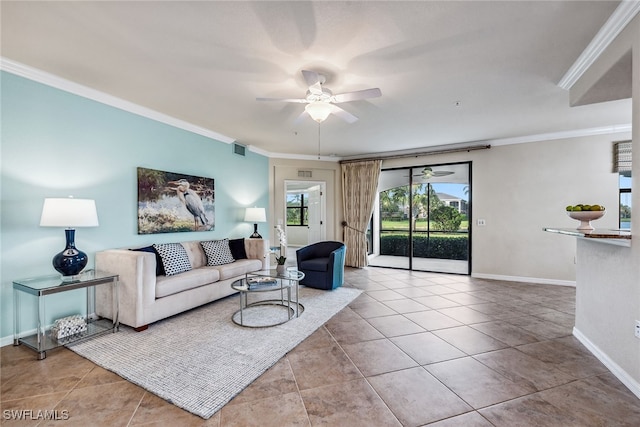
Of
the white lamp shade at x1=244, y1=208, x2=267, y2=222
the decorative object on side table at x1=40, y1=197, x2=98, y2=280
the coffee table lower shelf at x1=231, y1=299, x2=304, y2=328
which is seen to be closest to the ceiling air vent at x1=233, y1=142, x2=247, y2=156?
the white lamp shade at x1=244, y1=208, x2=267, y2=222

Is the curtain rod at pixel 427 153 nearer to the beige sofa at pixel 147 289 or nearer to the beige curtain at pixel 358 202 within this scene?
the beige curtain at pixel 358 202

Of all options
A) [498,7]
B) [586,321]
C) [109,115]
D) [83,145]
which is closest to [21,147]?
[83,145]

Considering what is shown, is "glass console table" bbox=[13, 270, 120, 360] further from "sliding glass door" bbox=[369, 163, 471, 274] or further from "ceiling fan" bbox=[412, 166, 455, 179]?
"ceiling fan" bbox=[412, 166, 455, 179]

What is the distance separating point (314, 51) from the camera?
94.9 inches

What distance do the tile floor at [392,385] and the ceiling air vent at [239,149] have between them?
3713 millimetres

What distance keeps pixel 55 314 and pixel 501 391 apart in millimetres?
4197

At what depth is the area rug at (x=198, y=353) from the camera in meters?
1.98

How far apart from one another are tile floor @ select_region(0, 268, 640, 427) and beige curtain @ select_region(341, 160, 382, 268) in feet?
11.1

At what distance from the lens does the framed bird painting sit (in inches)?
148

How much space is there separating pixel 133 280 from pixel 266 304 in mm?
1626

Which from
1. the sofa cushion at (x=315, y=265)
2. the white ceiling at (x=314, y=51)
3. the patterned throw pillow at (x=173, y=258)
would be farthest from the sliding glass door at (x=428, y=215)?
the patterned throw pillow at (x=173, y=258)

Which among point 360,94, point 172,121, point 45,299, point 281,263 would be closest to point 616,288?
point 360,94

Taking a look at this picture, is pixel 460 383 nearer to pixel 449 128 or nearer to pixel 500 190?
pixel 449 128

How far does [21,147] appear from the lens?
269cm
